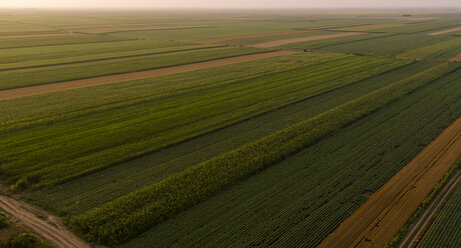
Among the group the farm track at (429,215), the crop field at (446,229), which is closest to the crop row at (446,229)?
the crop field at (446,229)

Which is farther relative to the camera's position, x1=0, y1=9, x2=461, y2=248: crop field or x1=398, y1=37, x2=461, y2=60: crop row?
x1=398, y1=37, x2=461, y2=60: crop row

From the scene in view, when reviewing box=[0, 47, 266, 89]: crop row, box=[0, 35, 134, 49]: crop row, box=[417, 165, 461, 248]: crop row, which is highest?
box=[417, 165, 461, 248]: crop row

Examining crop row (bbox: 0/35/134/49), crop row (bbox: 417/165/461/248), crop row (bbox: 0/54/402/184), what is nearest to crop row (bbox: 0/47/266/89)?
crop row (bbox: 0/54/402/184)

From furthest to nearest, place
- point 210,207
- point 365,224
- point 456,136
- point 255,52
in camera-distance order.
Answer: point 255,52 → point 456,136 → point 210,207 → point 365,224

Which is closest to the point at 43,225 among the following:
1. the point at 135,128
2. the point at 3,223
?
the point at 3,223

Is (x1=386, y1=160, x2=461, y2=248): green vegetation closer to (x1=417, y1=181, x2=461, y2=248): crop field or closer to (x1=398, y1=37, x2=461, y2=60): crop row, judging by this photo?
(x1=417, y1=181, x2=461, y2=248): crop field

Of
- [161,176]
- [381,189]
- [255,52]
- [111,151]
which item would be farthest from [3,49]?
[381,189]

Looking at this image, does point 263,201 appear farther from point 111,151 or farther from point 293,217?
point 111,151
